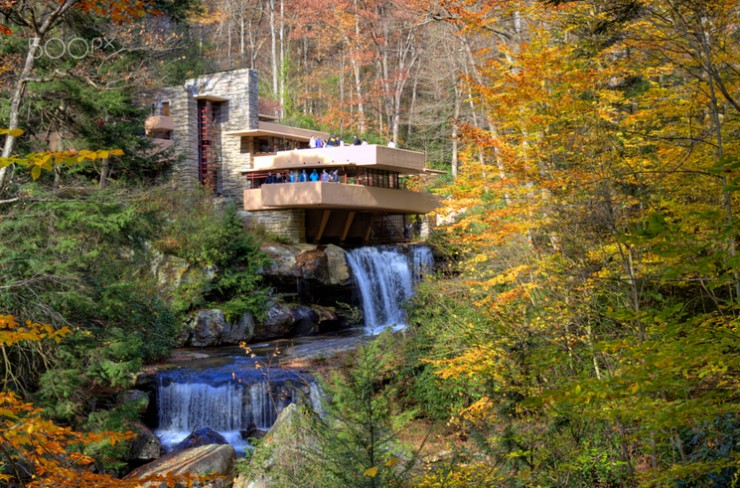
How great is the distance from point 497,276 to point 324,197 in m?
11.1

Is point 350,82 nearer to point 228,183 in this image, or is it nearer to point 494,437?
point 228,183

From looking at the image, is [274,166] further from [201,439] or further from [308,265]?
[201,439]

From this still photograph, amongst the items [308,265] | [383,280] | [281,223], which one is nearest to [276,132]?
[281,223]

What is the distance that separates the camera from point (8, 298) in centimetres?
1027

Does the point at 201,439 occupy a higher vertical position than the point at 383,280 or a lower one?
lower

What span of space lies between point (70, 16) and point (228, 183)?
11000 millimetres

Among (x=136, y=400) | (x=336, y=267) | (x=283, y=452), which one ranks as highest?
(x=336, y=267)

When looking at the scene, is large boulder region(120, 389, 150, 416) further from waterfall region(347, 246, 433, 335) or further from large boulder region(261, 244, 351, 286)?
waterfall region(347, 246, 433, 335)

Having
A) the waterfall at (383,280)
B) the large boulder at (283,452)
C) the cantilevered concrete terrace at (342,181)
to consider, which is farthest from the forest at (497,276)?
the waterfall at (383,280)

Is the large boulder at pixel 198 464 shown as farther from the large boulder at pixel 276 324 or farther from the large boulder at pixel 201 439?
the large boulder at pixel 276 324

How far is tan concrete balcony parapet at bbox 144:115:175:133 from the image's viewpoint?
24938mm

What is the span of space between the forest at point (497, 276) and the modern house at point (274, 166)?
2417 mm

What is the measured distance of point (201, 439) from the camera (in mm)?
12094

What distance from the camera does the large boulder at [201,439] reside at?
472 inches
